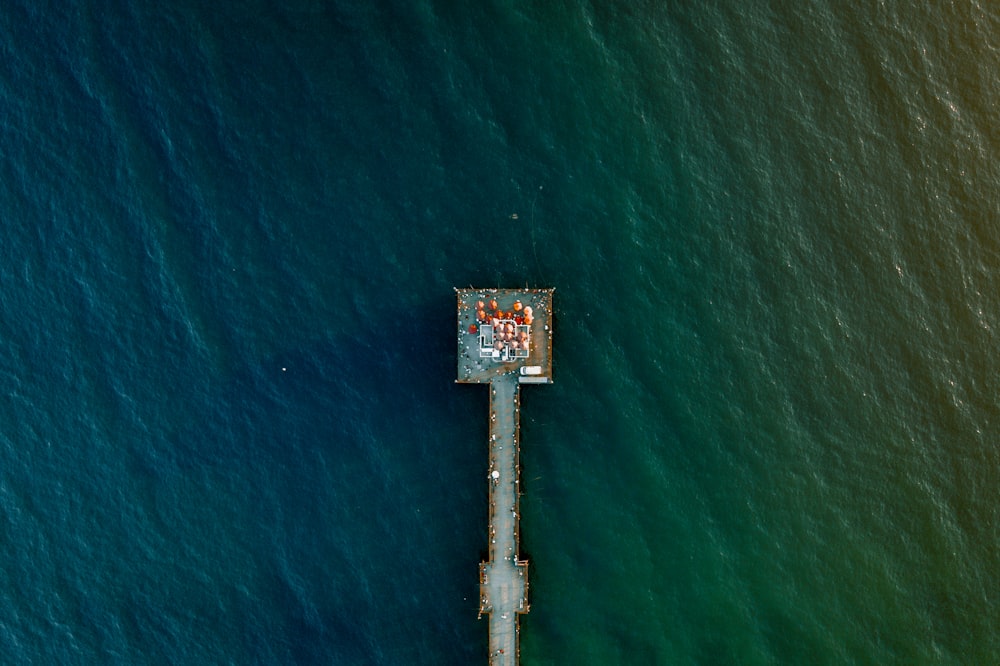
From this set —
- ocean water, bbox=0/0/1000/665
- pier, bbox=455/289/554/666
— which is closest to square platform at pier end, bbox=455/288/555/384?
pier, bbox=455/289/554/666

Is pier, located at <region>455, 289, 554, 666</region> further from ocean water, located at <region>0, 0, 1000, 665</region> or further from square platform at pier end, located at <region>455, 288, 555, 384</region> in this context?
ocean water, located at <region>0, 0, 1000, 665</region>

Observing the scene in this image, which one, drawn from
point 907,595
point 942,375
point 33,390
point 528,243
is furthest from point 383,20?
point 907,595

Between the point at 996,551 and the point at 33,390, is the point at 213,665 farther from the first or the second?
the point at 996,551

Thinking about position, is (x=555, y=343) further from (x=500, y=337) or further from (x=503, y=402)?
(x=503, y=402)

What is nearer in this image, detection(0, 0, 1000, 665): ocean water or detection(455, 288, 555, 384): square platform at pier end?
detection(455, 288, 555, 384): square platform at pier end

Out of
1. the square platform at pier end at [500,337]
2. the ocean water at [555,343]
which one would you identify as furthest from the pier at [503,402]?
the ocean water at [555,343]
